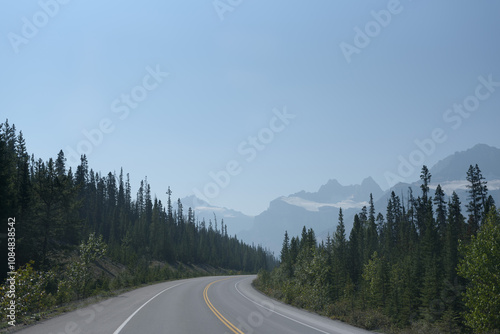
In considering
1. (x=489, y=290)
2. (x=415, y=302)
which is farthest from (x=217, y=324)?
(x=415, y=302)

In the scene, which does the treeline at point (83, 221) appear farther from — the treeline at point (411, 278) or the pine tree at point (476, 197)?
the pine tree at point (476, 197)

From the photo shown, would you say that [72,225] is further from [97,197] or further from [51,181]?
[97,197]

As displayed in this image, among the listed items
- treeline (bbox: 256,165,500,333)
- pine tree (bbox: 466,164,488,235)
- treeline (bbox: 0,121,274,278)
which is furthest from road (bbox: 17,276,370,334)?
pine tree (bbox: 466,164,488,235)

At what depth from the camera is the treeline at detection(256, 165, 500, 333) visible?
19219 millimetres

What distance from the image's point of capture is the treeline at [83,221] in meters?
32.9

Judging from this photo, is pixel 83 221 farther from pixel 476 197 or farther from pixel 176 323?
pixel 476 197

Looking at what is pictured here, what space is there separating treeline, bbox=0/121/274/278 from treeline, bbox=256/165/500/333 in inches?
926

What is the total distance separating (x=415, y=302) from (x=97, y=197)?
3331 inches

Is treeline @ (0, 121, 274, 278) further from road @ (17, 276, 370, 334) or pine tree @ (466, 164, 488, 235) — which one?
pine tree @ (466, 164, 488, 235)

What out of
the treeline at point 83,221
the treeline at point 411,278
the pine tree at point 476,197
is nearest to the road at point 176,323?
the treeline at point 411,278

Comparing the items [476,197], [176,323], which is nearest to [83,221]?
[176,323]

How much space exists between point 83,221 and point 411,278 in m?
51.8

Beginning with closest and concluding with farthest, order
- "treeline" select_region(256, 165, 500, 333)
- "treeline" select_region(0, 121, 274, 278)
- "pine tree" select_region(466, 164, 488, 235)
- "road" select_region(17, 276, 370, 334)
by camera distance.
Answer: "road" select_region(17, 276, 370, 334) < "treeline" select_region(256, 165, 500, 333) < "treeline" select_region(0, 121, 274, 278) < "pine tree" select_region(466, 164, 488, 235)

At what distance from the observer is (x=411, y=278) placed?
158 ft
